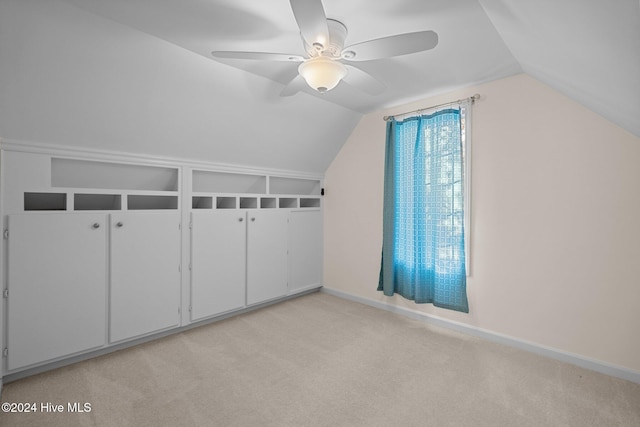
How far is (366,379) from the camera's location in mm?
2033

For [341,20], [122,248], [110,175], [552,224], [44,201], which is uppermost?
[341,20]

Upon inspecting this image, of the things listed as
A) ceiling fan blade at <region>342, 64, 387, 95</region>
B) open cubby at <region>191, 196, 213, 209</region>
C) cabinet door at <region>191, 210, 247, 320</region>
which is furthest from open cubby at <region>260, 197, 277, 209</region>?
Result: ceiling fan blade at <region>342, 64, 387, 95</region>

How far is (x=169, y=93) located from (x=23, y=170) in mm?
1117

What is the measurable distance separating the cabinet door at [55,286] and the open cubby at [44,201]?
12.2 inches

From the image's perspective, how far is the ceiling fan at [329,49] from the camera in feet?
4.33

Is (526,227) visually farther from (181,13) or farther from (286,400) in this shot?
(181,13)

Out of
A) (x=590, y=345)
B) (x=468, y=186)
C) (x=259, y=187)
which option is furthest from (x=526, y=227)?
(x=259, y=187)

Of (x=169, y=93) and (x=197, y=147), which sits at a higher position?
(x=169, y=93)

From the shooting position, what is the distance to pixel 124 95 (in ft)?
7.06

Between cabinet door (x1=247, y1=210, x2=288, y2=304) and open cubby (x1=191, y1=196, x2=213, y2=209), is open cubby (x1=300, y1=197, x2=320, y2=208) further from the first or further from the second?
open cubby (x1=191, y1=196, x2=213, y2=209)

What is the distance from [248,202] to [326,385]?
6.99ft

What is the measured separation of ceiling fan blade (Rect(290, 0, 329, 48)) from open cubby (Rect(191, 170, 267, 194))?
199cm

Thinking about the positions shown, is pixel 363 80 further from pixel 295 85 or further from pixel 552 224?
pixel 552 224

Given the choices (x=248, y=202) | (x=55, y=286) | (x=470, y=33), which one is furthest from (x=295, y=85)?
(x=55, y=286)
